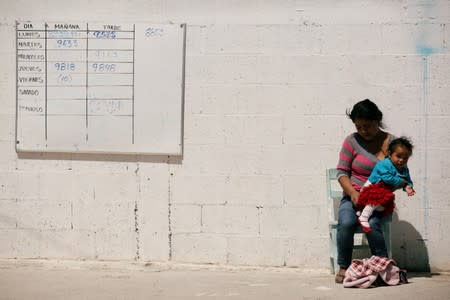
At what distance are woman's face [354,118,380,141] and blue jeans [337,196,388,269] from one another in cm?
58

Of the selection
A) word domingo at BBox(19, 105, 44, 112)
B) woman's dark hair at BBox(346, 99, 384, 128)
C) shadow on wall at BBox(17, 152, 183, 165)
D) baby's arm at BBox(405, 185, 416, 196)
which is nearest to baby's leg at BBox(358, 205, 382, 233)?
baby's arm at BBox(405, 185, 416, 196)

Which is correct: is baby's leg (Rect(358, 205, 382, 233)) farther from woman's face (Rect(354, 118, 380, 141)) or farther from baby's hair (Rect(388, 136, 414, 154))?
woman's face (Rect(354, 118, 380, 141))

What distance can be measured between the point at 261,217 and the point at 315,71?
1.46m

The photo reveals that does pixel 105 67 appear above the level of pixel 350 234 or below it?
above

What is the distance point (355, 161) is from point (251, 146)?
1087 millimetres

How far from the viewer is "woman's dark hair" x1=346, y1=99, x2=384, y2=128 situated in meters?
6.50

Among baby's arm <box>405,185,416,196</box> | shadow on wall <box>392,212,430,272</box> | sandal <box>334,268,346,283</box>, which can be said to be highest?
baby's arm <box>405,185,416,196</box>

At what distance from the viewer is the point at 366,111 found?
648 centimetres

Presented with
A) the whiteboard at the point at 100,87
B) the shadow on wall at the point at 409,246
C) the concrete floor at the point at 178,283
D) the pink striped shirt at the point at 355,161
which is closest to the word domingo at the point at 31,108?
the whiteboard at the point at 100,87

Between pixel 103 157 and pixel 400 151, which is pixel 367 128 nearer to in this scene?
pixel 400 151

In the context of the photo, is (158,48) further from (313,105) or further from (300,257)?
(300,257)

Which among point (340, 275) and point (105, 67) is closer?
point (340, 275)

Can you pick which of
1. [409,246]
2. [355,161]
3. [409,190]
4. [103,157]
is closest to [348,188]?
[355,161]

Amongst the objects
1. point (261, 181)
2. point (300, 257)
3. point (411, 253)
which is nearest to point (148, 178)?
point (261, 181)
